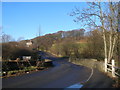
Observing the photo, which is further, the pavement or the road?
the road

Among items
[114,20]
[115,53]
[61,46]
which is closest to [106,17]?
[114,20]

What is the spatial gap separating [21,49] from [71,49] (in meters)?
33.5

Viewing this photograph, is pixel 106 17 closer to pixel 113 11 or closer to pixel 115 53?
pixel 113 11

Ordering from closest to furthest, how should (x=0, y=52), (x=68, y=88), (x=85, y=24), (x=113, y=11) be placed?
(x=68, y=88) → (x=113, y=11) → (x=85, y=24) → (x=0, y=52)

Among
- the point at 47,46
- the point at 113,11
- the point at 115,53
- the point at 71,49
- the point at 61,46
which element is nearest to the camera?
the point at 113,11

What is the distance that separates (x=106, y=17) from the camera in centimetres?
1917

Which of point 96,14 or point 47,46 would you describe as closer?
point 96,14

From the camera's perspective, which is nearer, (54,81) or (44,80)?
(54,81)

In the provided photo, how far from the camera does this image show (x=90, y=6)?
19.7m

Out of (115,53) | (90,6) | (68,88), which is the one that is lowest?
(68,88)

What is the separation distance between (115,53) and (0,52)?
54.1 ft

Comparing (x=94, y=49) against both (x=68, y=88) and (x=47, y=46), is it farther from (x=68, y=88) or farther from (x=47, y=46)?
(x=47, y=46)

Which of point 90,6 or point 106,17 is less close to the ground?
point 90,6

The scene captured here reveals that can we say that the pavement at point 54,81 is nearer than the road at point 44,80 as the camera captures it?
Yes
